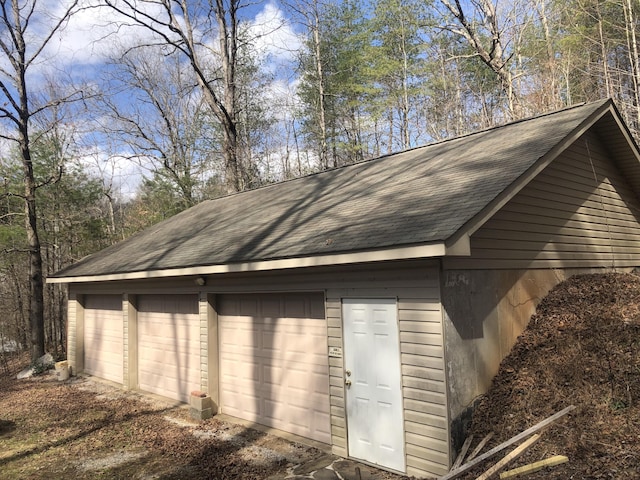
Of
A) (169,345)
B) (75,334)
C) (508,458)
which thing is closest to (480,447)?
(508,458)

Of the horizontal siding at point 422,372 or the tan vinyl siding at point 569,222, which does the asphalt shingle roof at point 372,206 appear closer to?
the tan vinyl siding at point 569,222

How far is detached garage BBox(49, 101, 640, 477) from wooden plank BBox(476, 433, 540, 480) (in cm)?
62

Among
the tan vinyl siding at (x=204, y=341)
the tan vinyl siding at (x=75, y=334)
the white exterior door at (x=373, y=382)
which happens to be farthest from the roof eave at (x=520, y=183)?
the tan vinyl siding at (x=75, y=334)

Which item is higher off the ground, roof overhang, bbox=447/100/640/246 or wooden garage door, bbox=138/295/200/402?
roof overhang, bbox=447/100/640/246

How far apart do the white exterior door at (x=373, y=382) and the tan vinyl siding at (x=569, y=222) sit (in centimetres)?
118

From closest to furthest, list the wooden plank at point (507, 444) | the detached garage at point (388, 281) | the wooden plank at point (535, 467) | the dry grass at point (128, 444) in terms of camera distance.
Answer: the wooden plank at point (535, 467), the wooden plank at point (507, 444), the detached garage at point (388, 281), the dry grass at point (128, 444)

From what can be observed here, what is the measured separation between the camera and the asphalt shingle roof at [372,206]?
5.54 m

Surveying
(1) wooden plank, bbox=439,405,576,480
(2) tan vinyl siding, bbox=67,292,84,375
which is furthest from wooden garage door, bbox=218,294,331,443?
(2) tan vinyl siding, bbox=67,292,84,375

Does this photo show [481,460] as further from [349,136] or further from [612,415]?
[349,136]

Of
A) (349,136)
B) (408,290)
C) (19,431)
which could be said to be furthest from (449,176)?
(349,136)

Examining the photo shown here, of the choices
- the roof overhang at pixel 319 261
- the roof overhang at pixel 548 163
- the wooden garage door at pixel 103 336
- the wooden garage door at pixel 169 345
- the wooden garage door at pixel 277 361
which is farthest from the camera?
the wooden garage door at pixel 103 336

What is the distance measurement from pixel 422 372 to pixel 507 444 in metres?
1.11

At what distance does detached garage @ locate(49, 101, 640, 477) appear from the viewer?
5.32 metres

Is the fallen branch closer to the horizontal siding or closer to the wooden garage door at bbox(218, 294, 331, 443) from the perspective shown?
the horizontal siding
